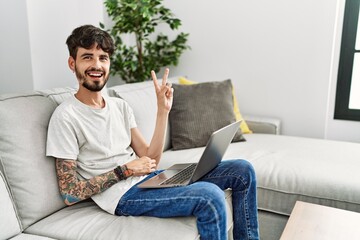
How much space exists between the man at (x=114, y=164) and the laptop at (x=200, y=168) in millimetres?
39

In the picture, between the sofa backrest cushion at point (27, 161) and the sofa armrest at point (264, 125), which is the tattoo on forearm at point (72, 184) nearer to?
the sofa backrest cushion at point (27, 161)

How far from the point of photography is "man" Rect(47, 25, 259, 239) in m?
1.26

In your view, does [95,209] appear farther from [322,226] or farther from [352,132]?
[352,132]

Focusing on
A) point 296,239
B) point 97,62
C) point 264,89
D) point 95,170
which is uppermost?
point 97,62

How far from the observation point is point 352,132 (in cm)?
264

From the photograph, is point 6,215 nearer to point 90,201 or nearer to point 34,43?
point 90,201

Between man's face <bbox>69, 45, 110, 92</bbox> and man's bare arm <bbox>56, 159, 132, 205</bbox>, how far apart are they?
0.33m

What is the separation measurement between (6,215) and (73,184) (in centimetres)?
24

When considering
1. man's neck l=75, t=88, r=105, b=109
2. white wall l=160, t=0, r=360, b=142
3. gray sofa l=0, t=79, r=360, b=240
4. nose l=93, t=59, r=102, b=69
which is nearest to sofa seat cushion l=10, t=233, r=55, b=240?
gray sofa l=0, t=79, r=360, b=240

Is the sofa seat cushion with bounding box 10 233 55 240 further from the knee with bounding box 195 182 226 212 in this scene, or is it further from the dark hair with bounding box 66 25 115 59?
the dark hair with bounding box 66 25 115 59

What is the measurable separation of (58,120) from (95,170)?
25 cm

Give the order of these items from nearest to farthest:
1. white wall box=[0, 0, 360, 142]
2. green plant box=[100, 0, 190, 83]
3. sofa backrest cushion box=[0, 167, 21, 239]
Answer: sofa backrest cushion box=[0, 167, 21, 239], white wall box=[0, 0, 360, 142], green plant box=[100, 0, 190, 83]

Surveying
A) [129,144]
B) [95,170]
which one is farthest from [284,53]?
[95,170]

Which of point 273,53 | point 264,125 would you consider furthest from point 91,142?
point 273,53
